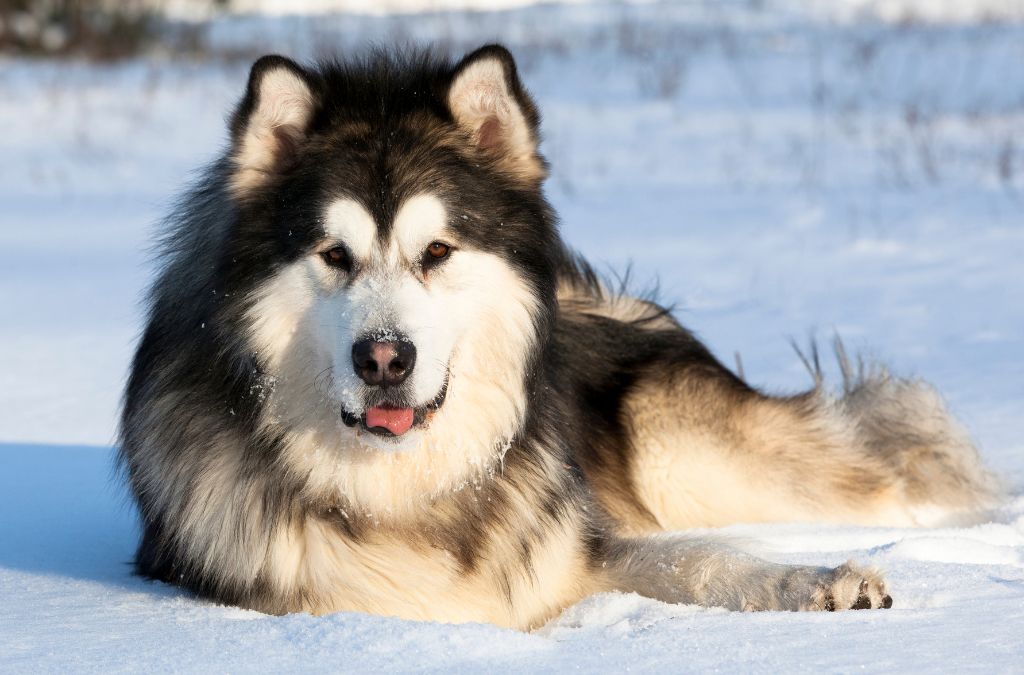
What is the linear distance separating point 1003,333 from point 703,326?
4.37 feet

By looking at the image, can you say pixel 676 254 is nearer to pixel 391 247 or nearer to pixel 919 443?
pixel 919 443

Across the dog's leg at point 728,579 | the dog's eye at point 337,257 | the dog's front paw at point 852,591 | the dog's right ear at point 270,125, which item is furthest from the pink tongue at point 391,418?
the dog's front paw at point 852,591

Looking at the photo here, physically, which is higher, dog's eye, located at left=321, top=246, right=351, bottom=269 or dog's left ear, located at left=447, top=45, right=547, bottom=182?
dog's left ear, located at left=447, top=45, right=547, bottom=182

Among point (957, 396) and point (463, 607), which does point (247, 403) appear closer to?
point (463, 607)

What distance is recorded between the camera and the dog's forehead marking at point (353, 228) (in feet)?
9.49

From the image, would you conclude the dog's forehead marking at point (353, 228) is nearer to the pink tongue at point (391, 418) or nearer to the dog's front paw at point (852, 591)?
the pink tongue at point (391, 418)

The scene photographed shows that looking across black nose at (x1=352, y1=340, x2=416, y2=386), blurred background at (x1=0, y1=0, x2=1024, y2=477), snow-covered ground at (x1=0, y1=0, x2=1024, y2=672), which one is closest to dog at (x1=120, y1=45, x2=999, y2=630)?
black nose at (x1=352, y1=340, x2=416, y2=386)

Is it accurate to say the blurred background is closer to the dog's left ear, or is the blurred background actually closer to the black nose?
the dog's left ear

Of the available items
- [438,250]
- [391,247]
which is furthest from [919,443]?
[391,247]

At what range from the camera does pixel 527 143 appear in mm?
3240

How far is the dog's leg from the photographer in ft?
9.68

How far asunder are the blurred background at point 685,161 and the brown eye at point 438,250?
2.82 ft

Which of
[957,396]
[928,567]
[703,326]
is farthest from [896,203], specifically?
[928,567]

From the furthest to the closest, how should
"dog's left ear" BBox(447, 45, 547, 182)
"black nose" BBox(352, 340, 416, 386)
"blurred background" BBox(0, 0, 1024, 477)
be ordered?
"blurred background" BBox(0, 0, 1024, 477) → "dog's left ear" BBox(447, 45, 547, 182) → "black nose" BBox(352, 340, 416, 386)
